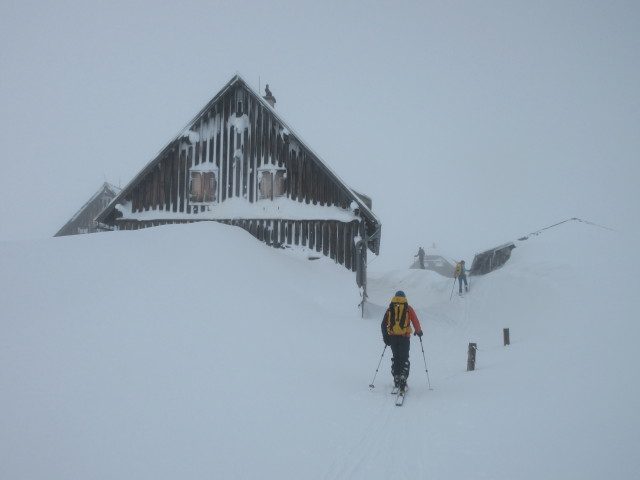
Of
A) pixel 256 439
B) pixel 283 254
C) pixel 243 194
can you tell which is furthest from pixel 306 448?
pixel 243 194

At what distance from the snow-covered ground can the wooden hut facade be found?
11.2 feet

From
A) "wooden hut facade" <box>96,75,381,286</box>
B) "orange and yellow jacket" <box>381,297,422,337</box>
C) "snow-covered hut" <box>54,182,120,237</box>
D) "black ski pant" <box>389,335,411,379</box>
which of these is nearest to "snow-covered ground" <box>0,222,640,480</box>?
"black ski pant" <box>389,335,411,379</box>

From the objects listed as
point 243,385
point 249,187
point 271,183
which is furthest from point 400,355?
point 249,187

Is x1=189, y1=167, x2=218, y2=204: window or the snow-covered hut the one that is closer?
x1=189, y1=167, x2=218, y2=204: window

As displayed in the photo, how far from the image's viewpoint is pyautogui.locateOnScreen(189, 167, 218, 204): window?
15.5 metres

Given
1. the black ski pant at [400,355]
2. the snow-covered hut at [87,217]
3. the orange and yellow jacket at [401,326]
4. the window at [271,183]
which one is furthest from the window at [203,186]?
the snow-covered hut at [87,217]

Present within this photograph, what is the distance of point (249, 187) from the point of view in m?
15.4

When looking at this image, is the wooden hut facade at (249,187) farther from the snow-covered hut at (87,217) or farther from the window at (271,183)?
the snow-covered hut at (87,217)

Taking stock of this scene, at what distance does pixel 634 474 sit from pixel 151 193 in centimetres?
1620

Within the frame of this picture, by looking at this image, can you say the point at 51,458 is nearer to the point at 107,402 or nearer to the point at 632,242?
the point at 107,402

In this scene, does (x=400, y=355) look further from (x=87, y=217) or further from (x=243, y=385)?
(x=87, y=217)

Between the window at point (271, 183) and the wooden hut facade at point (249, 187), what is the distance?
4 cm

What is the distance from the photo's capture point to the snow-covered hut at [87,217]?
29.6 metres

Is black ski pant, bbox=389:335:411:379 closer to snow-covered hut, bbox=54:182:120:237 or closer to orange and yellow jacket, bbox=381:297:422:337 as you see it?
orange and yellow jacket, bbox=381:297:422:337
